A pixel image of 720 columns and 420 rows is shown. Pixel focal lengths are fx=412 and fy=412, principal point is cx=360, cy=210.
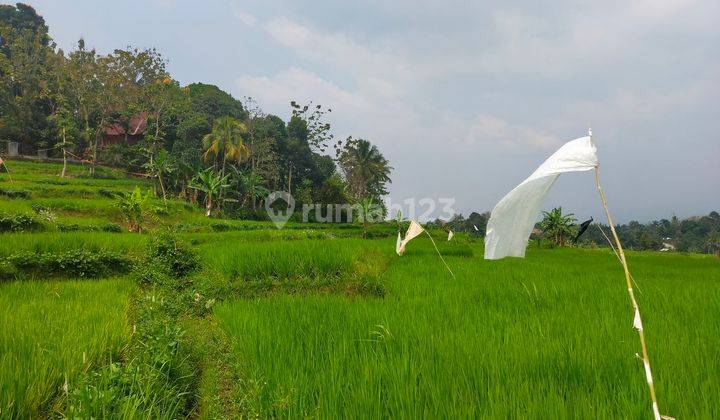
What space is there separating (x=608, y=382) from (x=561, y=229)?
2089 cm

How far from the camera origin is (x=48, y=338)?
8.12 ft

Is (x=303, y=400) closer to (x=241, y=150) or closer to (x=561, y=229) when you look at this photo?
(x=561, y=229)

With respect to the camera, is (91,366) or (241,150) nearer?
(91,366)

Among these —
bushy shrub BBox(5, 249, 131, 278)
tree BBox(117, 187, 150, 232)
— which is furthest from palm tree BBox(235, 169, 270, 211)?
bushy shrub BBox(5, 249, 131, 278)

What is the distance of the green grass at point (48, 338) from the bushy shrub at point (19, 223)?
533cm

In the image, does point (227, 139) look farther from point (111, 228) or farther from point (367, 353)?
point (367, 353)

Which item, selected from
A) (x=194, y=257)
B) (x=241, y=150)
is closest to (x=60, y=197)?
(x=241, y=150)

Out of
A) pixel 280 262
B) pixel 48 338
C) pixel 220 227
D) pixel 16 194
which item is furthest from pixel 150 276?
pixel 16 194

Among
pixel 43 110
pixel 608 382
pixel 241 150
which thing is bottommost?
pixel 608 382

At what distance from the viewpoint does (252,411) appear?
5.51 ft

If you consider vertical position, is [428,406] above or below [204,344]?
above

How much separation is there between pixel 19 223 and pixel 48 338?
26.3 ft

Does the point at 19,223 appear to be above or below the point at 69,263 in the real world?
above

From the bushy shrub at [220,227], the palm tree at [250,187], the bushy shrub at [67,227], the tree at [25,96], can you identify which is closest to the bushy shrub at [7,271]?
the bushy shrub at [67,227]
